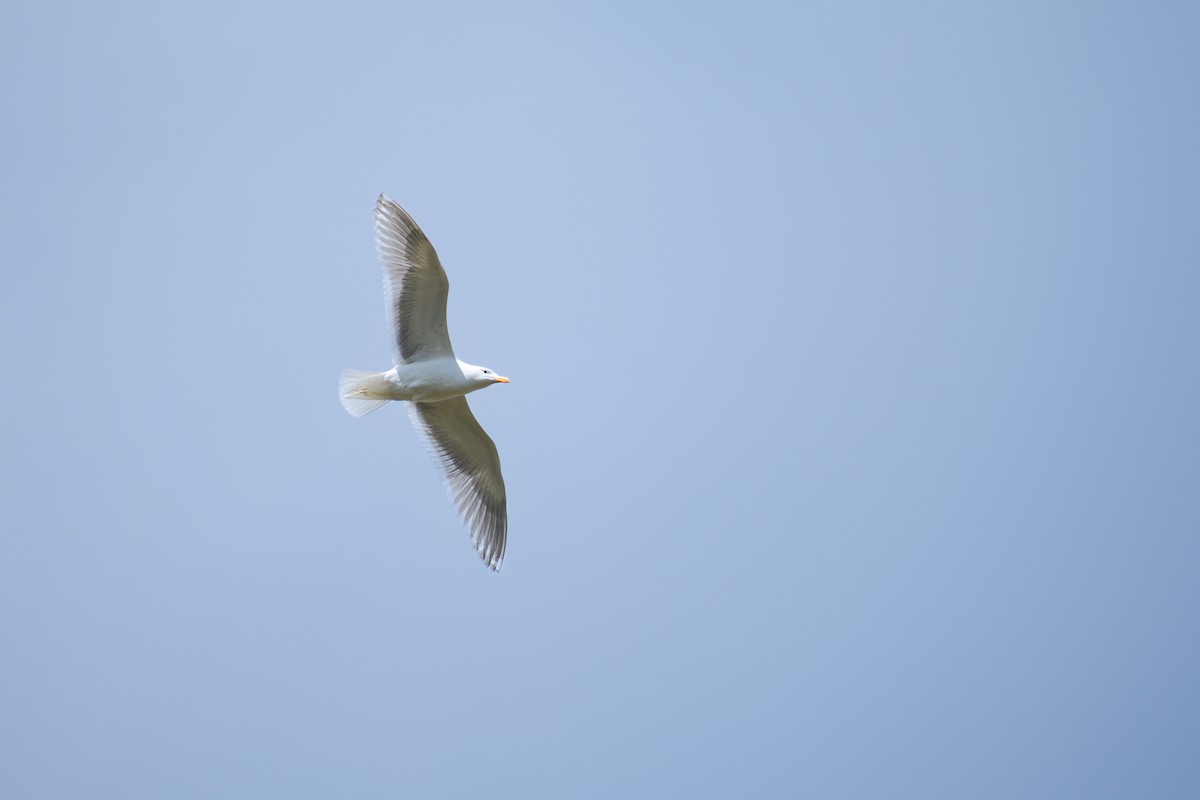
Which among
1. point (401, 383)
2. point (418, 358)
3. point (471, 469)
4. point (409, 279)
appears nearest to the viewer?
point (409, 279)

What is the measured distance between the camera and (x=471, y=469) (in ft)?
33.3

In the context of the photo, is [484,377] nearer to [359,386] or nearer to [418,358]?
[418,358]

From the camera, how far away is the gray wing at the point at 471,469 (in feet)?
32.4

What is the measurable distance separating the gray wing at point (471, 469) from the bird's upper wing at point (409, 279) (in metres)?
0.91

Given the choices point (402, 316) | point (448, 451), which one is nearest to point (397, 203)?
point (402, 316)

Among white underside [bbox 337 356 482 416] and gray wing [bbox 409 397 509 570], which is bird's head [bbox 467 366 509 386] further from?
gray wing [bbox 409 397 509 570]

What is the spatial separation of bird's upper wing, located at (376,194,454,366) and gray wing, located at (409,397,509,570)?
0.91 m

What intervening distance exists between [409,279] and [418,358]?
26.6 inches

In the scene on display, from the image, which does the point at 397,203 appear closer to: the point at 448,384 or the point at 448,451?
the point at 448,384

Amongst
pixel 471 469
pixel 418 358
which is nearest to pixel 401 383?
pixel 418 358

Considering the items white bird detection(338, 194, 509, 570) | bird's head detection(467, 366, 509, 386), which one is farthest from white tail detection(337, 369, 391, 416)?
bird's head detection(467, 366, 509, 386)

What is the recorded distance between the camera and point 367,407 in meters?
9.22

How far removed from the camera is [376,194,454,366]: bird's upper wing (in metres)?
8.86

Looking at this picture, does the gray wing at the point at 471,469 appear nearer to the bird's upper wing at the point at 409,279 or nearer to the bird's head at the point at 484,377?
the bird's head at the point at 484,377
